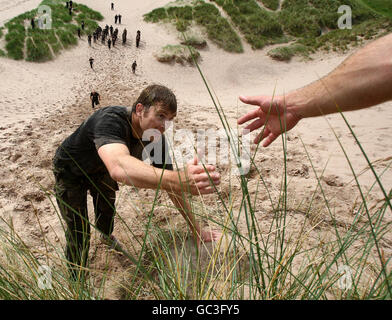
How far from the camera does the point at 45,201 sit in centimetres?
296

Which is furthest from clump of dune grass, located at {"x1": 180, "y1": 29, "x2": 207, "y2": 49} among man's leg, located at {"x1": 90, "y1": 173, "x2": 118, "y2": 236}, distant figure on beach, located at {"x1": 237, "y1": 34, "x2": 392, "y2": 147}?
distant figure on beach, located at {"x1": 237, "y1": 34, "x2": 392, "y2": 147}

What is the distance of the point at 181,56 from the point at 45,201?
34.0 ft

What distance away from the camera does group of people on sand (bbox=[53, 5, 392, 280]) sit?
1.10 meters

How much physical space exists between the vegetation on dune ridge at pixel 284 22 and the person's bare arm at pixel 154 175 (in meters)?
13.6

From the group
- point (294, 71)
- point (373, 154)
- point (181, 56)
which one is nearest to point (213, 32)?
point (181, 56)

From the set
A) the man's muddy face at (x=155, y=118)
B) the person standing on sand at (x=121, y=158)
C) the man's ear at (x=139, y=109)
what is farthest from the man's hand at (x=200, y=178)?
the man's ear at (x=139, y=109)

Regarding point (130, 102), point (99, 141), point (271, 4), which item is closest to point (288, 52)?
point (271, 4)

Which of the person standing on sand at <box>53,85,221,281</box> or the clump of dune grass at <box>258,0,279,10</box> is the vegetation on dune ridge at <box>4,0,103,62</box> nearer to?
the person standing on sand at <box>53,85,221,281</box>

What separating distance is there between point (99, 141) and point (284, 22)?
18.6m

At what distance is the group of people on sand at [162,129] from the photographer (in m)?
1.10

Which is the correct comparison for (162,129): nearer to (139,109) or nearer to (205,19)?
(139,109)

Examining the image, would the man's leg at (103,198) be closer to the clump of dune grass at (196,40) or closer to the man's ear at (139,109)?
the man's ear at (139,109)
